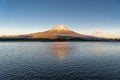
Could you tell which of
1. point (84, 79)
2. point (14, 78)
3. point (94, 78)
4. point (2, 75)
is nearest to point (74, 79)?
point (84, 79)

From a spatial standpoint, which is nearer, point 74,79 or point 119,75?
point 74,79

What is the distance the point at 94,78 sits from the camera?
27.7 m

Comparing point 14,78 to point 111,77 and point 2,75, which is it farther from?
point 111,77

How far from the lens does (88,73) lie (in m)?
31.1

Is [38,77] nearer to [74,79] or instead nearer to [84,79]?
[74,79]

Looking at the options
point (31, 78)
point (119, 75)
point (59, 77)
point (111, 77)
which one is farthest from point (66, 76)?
point (119, 75)

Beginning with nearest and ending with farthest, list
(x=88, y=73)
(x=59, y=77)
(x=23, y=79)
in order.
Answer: (x=23, y=79) < (x=59, y=77) < (x=88, y=73)

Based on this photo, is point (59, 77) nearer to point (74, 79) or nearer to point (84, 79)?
point (74, 79)

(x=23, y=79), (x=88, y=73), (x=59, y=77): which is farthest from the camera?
(x=88, y=73)

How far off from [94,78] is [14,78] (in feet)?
49.2

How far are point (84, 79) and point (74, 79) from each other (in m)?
1.87

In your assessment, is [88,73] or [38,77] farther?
[88,73]

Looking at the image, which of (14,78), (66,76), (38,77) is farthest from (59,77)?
(14,78)

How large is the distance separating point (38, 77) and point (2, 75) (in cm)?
736
